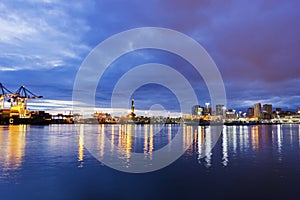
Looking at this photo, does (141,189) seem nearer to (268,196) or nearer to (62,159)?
(268,196)

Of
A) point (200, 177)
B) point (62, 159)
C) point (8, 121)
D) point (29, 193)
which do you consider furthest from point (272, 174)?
point (8, 121)

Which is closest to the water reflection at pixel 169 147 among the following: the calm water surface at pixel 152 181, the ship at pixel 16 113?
the calm water surface at pixel 152 181

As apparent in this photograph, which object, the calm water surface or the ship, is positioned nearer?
the calm water surface

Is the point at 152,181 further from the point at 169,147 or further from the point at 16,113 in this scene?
the point at 16,113

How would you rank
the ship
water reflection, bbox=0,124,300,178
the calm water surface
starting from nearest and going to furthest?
1. the calm water surface
2. water reflection, bbox=0,124,300,178
3. the ship

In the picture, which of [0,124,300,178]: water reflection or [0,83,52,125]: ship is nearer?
[0,124,300,178]: water reflection

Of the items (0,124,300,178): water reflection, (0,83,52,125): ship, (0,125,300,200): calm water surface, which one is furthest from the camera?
(0,83,52,125): ship

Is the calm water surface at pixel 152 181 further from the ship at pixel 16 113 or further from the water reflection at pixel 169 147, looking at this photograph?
the ship at pixel 16 113

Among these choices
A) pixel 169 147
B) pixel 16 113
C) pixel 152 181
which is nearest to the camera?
pixel 152 181

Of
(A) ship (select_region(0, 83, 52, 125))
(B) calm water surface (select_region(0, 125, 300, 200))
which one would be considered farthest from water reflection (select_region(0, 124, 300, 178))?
(A) ship (select_region(0, 83, 52, 125))

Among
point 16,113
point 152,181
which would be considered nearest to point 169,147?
point 152,181

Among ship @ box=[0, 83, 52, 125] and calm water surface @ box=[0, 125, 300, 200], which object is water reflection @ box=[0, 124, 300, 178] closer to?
calm water surface @ box=[0, 125, 300, 200]

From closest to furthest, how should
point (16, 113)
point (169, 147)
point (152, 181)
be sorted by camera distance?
point (152, 181)
point (169, 147)
point (16, 113)

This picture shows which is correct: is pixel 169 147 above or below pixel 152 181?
below
